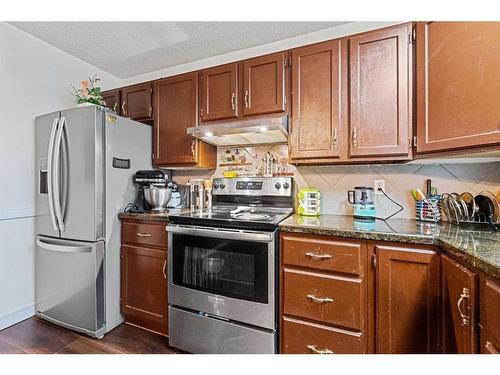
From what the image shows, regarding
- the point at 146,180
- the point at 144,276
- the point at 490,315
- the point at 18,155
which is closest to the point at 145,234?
the point at 144,276

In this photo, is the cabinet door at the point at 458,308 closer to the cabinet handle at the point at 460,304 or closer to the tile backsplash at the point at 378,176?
the cabinet handle at the point at 460,304

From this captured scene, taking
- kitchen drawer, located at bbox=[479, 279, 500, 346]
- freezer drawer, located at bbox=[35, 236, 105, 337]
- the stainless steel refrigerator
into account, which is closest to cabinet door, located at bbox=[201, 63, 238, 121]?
the stainless steel refrigerator

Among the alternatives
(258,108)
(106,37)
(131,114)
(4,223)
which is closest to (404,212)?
(258,108)

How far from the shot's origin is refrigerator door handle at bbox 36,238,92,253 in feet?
6.06

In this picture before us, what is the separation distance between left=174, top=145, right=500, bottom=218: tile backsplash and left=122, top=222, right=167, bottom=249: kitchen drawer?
32.9 inches

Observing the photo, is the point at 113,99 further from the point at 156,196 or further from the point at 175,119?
the point at 156,196

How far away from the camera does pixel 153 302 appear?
190 centimetres

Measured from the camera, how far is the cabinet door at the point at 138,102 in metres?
2.35

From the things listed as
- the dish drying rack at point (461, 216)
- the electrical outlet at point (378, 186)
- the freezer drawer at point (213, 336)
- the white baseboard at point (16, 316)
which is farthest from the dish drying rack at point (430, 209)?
the white baseboard at point (16, 316)

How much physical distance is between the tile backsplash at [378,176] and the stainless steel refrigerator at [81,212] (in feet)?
3.15

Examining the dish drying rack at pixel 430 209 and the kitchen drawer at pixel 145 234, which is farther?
the kitchen drawer at pixel 145 234

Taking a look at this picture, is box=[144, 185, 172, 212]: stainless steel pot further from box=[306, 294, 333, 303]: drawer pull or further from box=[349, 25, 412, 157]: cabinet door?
box=[349, 25, 412, 157]: cabinet door

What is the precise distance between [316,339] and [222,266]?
688mm
